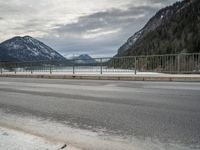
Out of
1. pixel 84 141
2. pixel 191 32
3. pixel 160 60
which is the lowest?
pixel 84 141

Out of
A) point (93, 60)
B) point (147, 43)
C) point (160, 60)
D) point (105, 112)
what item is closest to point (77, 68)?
point (93, 60)

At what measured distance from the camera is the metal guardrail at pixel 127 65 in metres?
21.0

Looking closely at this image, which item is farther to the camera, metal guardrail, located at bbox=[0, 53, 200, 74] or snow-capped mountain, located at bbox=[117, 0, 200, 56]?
snow-capped mountain, located at bbox=[117, 0, 200, 56]

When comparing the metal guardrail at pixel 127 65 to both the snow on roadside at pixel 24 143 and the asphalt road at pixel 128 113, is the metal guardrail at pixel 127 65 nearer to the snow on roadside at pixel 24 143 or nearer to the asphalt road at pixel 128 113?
the asphalt road at pixel 128 113

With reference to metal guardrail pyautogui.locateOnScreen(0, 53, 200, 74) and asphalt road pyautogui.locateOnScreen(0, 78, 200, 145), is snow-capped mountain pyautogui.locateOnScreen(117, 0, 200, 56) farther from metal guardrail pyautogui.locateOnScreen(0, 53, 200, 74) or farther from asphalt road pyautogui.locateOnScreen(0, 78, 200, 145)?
asphalt road pyautogui.locateOnScreen(0, 78, 200, 145)

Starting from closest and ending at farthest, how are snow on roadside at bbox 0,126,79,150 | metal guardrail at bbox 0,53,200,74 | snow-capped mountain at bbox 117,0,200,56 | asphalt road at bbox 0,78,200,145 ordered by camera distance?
snow on roadside at bbox 0,126,79,150 < asphalt road at bbox 0,78,200,145 < metal guardrail at bbox 0,53,200,74 < snow-capped mountain at bbox 117,0,200,56

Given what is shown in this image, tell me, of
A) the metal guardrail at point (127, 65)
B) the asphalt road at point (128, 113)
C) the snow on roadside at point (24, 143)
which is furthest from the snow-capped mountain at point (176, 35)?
the snow on roadside at point (24, 143)

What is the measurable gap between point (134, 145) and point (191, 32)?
124m

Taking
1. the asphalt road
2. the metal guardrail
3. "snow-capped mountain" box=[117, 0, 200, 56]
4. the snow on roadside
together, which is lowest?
the snow on roadside

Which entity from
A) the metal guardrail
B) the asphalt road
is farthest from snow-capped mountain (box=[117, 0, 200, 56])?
the asphalt road

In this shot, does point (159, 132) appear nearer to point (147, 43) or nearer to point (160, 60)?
point (160, 60)

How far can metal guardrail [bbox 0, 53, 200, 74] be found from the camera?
68.9 feet

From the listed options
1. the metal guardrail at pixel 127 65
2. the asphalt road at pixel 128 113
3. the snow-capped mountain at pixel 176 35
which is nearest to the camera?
the asphalt road at pixel 128 113

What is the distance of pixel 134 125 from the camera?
6.78 m
